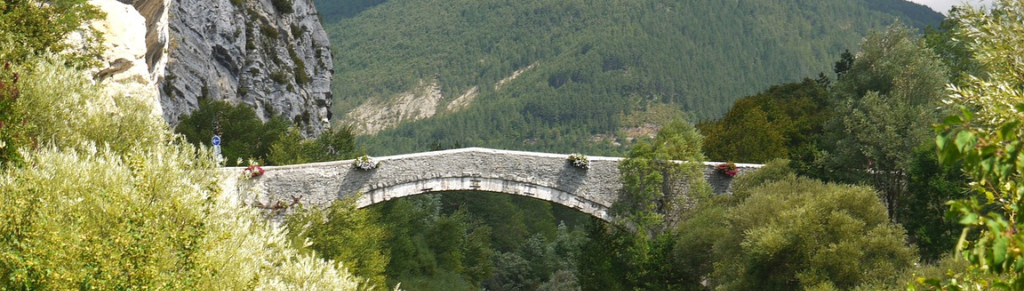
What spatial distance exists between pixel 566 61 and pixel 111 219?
11876 centimetres

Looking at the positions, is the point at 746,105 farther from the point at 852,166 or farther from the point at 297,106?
the point at 297,106

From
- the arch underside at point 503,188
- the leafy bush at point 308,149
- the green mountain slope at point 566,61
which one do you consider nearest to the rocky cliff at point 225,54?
the leafy bush at point 308,149

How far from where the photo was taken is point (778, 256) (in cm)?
2070

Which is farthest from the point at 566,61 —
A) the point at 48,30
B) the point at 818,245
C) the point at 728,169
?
the point at 48,30

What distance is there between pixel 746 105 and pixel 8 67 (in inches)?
1336

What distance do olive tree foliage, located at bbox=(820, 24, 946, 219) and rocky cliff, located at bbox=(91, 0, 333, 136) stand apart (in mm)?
A: 19687

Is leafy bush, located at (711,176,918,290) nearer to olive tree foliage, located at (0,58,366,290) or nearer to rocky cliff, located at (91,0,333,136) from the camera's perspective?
olive tree foliage, located at (0,58,366,290)

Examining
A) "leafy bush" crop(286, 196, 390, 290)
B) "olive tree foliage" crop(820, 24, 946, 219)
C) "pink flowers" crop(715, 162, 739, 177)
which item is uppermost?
"olive tree foliage" crop(820, 24, 946, 219)

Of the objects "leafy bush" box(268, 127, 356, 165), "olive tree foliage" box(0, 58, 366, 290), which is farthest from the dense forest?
"leafy bush" box(268, 127, 356, 165)

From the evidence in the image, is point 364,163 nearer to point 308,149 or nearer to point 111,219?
point 308,149

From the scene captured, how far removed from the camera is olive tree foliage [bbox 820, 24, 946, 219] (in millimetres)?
24484

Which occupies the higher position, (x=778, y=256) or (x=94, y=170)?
(x=94, y=170)

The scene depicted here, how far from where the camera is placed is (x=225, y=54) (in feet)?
135

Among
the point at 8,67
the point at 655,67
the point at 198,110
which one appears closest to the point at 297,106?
the point at 198,110
